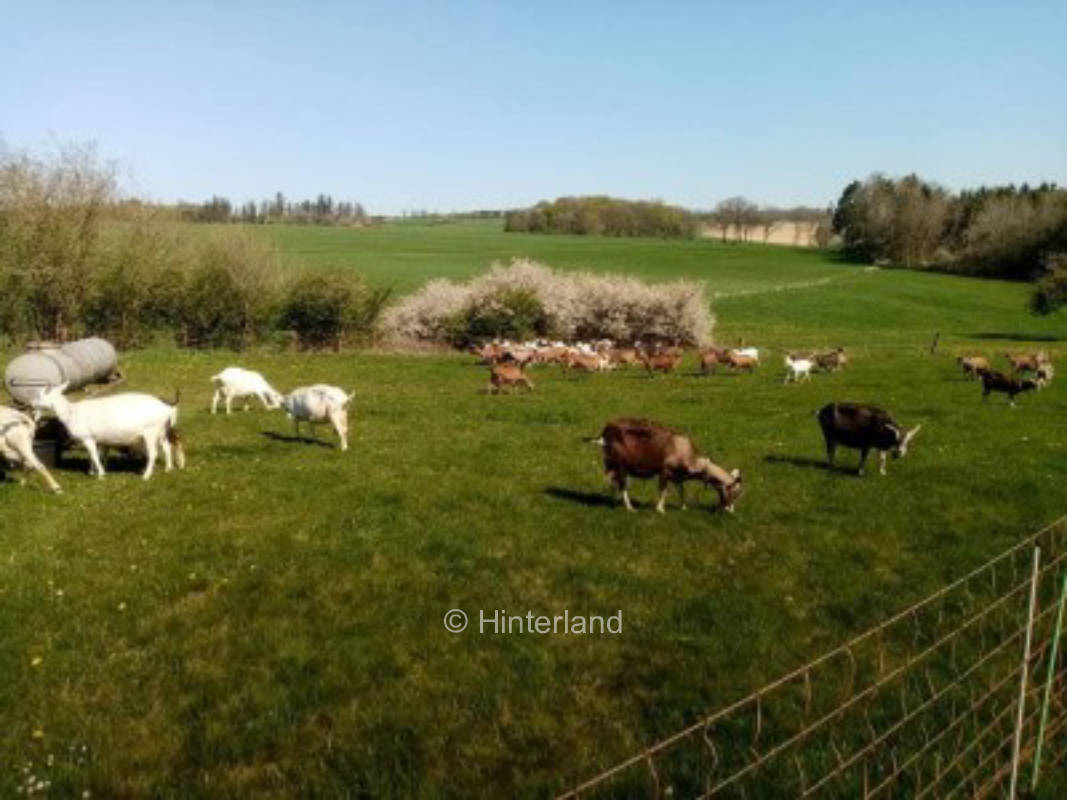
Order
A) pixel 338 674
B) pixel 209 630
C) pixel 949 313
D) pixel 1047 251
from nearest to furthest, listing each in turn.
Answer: pixel 338 674 → pixel 209 630 → pixel 949 313 → pixel 1047 251

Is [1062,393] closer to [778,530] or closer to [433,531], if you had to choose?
[778,530]

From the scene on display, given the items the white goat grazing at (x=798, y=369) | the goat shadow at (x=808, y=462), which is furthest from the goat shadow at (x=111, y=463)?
the white goat grazing at (x=798, y=369)

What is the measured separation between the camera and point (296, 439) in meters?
21.0

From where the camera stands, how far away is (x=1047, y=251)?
113 meters

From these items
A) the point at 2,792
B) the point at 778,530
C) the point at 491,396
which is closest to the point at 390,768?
the point at 2,792

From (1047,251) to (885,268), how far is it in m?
21.9

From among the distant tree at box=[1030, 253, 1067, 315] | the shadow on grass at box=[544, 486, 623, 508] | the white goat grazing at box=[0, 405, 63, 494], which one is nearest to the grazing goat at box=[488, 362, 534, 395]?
the shadow on grass at box=[544, 486, 623, 508]

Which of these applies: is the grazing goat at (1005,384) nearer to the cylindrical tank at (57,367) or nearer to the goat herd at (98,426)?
the goat herd at (98,426)

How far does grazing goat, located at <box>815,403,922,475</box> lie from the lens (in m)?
17.5

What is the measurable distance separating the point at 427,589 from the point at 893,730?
21.3 ft

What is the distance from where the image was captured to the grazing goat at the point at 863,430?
689 inches

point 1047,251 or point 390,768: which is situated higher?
point 1047,251

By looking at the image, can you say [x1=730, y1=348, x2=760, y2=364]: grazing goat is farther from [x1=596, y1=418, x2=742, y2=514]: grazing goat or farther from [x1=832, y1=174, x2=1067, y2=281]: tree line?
[x1=832, y1=174, x2=1067, y2=281]: tree line

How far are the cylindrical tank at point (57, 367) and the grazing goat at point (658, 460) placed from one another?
54.6 feet
